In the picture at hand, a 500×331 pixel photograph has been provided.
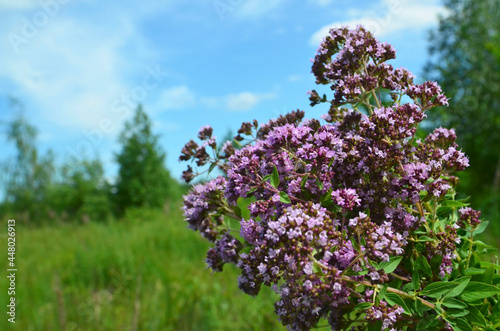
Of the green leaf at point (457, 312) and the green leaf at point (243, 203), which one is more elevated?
the green leaf at point (243, 203)

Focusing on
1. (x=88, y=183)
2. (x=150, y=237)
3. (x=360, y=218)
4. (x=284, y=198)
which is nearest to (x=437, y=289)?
(x=360, y=218)

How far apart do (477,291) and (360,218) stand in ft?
1.84

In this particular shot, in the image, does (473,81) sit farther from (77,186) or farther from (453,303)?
(77,186)

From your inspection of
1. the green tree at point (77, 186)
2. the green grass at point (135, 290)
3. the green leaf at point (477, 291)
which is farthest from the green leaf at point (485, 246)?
the green tree at point (77, 186)

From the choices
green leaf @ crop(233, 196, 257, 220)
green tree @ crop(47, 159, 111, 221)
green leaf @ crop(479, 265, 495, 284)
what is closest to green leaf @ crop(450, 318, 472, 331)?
green leaf @ crop(479, 265, 495, 284)

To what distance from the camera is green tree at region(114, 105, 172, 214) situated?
22375 mm

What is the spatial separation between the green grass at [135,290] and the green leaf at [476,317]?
11.1 ft

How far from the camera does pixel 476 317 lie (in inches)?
62.7

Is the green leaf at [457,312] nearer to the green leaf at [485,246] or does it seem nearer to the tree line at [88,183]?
the green leaf at [485,246]

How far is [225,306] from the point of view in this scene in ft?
18.9

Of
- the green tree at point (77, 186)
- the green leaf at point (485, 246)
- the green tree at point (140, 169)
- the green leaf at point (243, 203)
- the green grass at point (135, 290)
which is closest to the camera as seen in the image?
the green leaf at point (485, 246)

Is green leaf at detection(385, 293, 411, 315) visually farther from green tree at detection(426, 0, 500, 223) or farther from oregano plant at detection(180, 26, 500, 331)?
green tree at detection(426, 0, 500, 223)

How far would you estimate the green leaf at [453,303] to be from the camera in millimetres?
1518

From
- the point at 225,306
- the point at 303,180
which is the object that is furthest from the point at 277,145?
the point at 225,306
